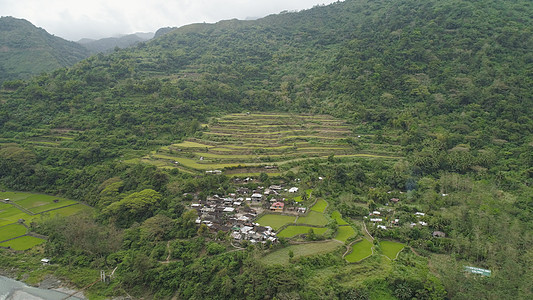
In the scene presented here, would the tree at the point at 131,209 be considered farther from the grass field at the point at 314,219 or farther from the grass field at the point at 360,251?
the grass field at the point at 360,251

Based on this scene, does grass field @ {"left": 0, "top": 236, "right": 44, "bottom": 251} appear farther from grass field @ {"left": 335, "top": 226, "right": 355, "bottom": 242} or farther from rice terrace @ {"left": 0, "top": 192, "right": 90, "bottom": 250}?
grass field @ {"left": 335, "top": 226, "right": 355, "bottom": 242}

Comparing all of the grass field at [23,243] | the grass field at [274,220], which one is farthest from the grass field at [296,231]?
the grass field at [23,243]

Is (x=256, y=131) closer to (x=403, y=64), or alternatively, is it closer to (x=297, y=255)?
(x=297, y=255)

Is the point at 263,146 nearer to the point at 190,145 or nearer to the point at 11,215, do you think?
the point at 190,145

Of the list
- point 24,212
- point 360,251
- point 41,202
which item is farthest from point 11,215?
point 360,251

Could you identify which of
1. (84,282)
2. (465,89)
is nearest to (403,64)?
(465,89)
